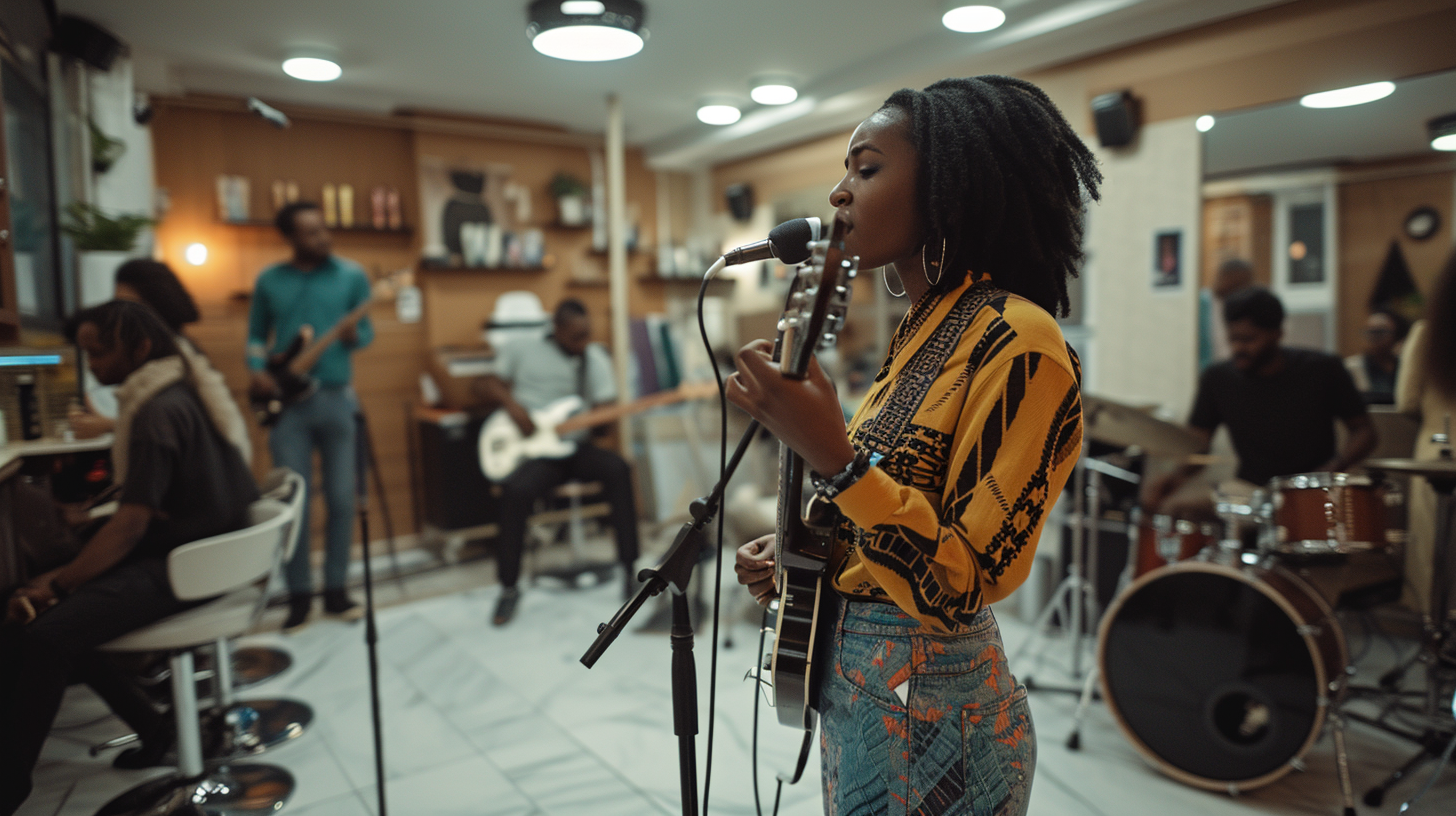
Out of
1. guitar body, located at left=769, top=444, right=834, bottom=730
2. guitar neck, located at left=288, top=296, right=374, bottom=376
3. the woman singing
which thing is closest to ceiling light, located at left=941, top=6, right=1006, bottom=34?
the woman singing

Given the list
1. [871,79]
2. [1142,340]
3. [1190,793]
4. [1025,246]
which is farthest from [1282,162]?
[1025,246]

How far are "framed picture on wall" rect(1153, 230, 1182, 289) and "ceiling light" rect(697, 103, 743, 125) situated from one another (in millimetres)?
2325

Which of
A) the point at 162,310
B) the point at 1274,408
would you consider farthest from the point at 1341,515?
the point at 162,310

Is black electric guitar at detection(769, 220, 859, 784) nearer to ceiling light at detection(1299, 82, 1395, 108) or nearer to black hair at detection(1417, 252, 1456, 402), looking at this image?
black hair at detection(1417, 252, 1456, 402)

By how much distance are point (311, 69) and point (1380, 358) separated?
4729 mm

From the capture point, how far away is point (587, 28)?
3.16 m

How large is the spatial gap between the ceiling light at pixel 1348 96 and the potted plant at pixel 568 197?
392cm

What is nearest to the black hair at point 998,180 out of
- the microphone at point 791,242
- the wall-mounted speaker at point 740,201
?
the microphone at point 791,242

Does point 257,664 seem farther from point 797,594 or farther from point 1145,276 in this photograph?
point 1145,276

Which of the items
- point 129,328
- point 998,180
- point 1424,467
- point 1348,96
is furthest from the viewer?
point 1348,96

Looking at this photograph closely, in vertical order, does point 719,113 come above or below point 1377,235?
above

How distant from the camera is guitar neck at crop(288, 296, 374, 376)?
3.70m

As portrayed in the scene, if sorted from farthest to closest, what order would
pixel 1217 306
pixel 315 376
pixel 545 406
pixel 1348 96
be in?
pixel 545 406, pixel 315 376, pixel 1217 306, pixel 1348 96

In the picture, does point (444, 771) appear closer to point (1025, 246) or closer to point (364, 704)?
point (364, 704)
